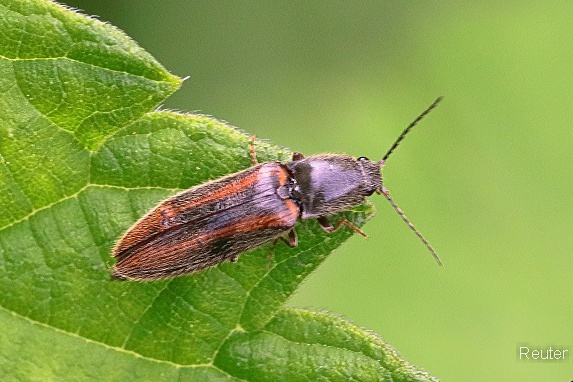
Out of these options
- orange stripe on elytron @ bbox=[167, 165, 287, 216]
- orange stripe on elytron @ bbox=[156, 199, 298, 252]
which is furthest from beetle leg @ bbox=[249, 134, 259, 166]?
orange stripe on elytron @ bbox=[156, 199, 298, 252]

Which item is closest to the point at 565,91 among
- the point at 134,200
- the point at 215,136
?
the point at 215,136

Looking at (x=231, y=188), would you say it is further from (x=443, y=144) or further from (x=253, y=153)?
(x=443, y=144)

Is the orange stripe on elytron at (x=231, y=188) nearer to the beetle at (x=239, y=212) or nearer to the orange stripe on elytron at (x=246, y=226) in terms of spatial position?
the beetle at (x=239, y=212)

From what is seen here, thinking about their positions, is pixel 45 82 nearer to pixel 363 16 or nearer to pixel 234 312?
pixel 234 312

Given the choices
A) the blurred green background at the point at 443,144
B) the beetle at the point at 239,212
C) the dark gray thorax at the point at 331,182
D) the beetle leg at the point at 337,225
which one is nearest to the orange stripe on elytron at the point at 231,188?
the beetle at the point at 239,212

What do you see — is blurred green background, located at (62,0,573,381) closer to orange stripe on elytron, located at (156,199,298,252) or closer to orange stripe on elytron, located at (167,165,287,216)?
orange stripe on elytron, located at (156,199,298,252)

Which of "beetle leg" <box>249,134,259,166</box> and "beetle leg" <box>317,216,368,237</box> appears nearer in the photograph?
"beetle leg" <box>249,134,259,166</box>
